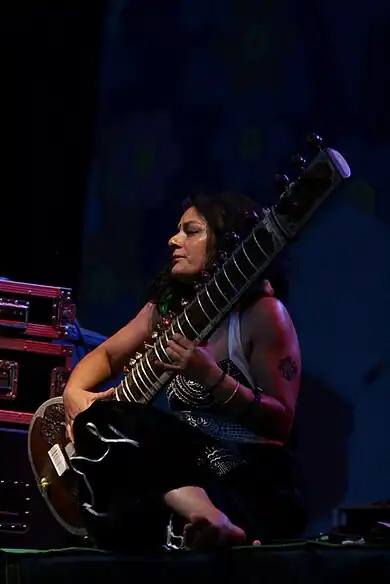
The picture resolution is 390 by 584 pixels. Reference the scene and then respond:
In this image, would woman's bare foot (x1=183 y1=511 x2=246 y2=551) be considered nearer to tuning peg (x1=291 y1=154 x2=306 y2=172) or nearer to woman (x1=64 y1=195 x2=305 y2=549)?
woman (x1=64 y1=195 x2=305 y2=549)

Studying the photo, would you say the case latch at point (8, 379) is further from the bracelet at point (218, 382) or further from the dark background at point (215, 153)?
the bracelet at point (218, 382)

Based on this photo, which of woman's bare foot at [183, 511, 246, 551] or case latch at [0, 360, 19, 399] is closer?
woman's bare foot at [183, 511, 246, 551]

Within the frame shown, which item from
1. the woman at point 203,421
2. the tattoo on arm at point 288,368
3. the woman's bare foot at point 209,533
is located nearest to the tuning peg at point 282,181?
the woman at point 203,421

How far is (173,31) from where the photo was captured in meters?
3.26

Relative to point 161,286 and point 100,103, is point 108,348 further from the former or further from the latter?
point 100,103

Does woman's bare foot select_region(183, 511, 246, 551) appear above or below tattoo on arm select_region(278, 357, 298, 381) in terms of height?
A: below

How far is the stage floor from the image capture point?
1.59 meters

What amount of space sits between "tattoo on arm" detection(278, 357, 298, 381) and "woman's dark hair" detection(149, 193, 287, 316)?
8.3 inches

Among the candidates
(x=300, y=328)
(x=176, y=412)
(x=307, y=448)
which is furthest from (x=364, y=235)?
(x=176, y=412)

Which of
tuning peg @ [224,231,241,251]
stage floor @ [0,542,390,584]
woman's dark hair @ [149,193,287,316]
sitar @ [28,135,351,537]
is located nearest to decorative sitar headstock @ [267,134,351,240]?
sitar @ [28,135,351,537]

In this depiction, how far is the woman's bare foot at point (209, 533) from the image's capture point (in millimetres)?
1710

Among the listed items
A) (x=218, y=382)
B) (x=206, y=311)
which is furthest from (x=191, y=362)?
(x=206, y=311)

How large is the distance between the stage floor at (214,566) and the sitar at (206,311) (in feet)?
0.99

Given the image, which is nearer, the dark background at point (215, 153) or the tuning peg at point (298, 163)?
the tuning peg at point (298, 163)
